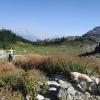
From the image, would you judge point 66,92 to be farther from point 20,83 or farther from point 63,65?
point 63,65

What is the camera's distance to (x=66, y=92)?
13.9 m

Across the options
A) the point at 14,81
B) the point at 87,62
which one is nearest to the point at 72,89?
the point at 14,81

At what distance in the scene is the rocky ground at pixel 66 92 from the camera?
13.9 meters

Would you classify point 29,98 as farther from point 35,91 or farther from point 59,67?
point 59,67

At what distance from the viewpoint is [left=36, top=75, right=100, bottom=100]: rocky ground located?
45.5 feet

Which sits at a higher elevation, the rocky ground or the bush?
the bush

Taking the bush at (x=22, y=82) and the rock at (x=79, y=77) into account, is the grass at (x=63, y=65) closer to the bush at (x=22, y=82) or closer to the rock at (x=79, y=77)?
the rock at (x=79, y=77)

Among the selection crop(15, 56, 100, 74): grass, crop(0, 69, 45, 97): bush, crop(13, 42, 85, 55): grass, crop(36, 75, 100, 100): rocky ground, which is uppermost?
crop(15, 56, 100, 74): grass

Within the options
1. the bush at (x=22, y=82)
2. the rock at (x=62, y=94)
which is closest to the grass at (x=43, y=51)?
the bush at (x=22, y=82)

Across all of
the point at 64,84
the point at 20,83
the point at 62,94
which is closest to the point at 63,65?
the point at 64,84

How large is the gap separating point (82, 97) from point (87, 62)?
4330mm

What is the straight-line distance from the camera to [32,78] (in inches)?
571

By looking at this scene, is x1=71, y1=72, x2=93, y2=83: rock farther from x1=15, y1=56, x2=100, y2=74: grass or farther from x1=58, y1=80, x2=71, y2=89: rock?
x1=15, y1=56, x2=100, y2=74: grass

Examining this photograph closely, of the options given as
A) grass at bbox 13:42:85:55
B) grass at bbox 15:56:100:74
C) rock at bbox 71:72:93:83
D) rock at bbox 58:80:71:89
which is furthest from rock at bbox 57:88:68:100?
grass at bbox 13:42:85:55
